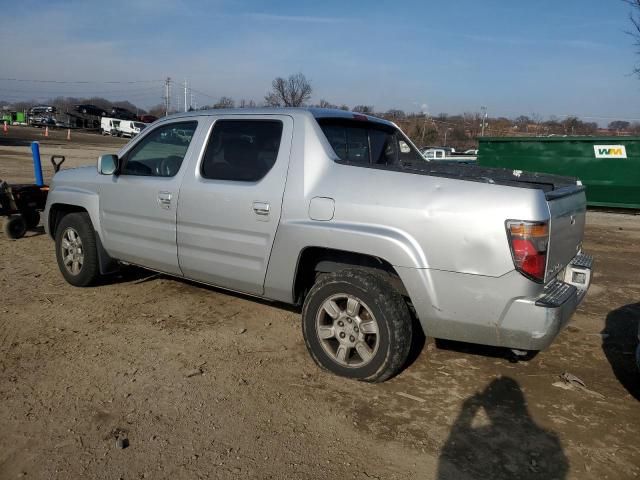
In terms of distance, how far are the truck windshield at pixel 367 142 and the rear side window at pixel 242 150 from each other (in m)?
0.42

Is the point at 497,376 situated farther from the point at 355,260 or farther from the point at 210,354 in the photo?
the point at 210,354

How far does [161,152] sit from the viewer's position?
4715 mm

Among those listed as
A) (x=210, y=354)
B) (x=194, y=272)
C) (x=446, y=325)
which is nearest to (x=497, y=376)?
(x=446, y=325)

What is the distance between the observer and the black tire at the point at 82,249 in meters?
5.08

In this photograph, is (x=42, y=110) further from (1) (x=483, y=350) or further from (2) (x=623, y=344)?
Result: (2) (x=623, y=344)

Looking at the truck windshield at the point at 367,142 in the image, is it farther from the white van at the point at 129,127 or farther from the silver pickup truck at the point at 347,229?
the white van at the point at 129,127

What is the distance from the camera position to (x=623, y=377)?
12.6 ft

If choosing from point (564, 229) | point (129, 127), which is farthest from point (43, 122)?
point (564, 229)

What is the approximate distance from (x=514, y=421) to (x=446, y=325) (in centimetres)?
70

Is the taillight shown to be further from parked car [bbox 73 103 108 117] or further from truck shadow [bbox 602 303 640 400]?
parked car [bbox 73 103 108 117]

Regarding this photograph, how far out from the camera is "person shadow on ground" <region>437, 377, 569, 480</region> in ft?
8.89

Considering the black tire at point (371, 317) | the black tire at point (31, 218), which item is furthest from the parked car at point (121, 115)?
the black tire at point (371, 317)

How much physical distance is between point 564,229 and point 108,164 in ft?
12.4

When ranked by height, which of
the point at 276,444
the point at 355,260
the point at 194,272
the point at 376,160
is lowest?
the point at 276,444
